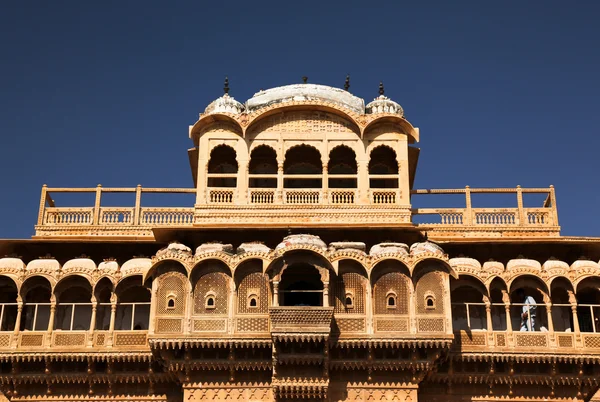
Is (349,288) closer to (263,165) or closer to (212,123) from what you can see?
(263,165)

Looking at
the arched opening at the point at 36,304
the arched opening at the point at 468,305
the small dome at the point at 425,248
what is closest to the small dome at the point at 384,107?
the small dome at the point at 425,248

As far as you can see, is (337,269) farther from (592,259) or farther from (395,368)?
(592,259)

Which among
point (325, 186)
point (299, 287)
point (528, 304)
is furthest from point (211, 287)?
point (528, 304)

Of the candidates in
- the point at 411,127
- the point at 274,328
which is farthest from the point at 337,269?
the point at 411,127

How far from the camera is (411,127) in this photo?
27.5 meters

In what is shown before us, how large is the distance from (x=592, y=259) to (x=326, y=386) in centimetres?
836

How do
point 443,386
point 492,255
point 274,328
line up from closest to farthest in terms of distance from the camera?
point 274,328 < point 443,386 < point 492,255

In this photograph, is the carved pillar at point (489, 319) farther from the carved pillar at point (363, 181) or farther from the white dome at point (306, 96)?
the white dome at point (306, 96)

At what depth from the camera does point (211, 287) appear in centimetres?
2369

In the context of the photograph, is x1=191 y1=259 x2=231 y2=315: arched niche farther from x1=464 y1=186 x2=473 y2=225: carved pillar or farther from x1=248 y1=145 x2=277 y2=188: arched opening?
x1=464 y1=186 x2=473 y2=225: carved pillar

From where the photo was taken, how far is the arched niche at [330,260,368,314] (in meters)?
23.4

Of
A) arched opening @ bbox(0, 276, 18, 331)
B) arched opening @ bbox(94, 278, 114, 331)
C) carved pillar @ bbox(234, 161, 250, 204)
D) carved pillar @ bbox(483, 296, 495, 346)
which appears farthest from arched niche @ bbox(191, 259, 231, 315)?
carved pillar @ bbox(483, 296, 495, 346)

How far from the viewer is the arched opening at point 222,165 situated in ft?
90.9

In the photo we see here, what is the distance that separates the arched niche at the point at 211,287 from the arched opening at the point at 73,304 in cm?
314
